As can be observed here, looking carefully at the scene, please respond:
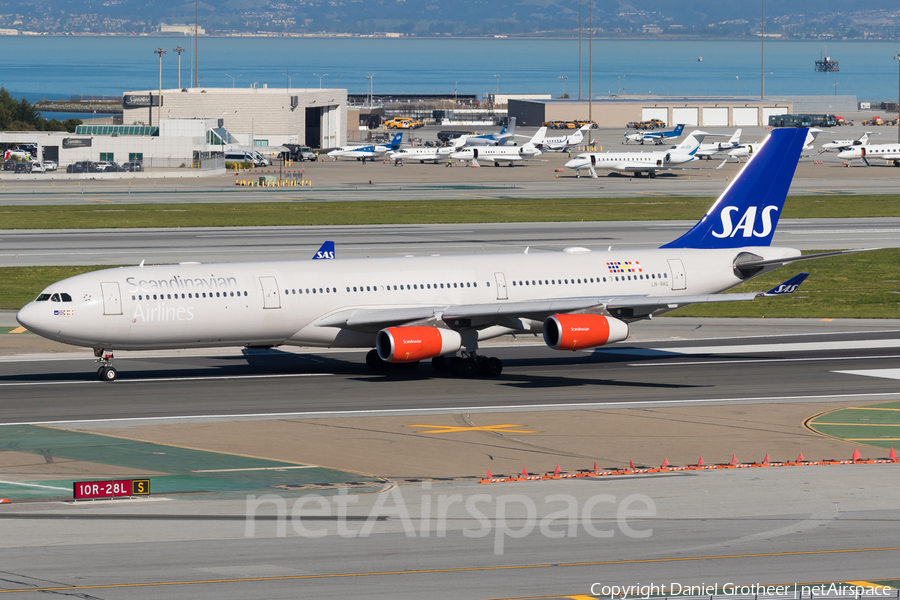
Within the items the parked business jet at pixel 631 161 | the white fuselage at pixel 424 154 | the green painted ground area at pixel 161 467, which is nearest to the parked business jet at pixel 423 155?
the white fuselage at pixel 424 154

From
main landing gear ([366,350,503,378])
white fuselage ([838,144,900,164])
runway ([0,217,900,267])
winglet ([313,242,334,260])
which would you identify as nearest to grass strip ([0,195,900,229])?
runway ([0,217,900,267])

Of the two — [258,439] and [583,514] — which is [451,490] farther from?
[258,439]

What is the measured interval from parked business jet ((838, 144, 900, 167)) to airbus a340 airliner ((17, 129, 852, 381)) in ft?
417

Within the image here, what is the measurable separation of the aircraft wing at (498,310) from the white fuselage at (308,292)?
16 centimetres

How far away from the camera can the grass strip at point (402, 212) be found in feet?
316

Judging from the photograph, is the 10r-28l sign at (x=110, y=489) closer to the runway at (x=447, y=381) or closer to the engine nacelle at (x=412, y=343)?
the runway at (x=447, y=381)

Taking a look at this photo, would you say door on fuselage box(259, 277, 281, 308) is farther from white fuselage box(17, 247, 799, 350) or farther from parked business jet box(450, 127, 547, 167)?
parked business jet box(450, 127, 547, 167)

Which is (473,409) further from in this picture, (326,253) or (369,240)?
(369,240)

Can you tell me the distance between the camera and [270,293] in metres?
40.7

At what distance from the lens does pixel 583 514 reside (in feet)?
79.3

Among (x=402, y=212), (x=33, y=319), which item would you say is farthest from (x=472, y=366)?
(x=402, y=212)

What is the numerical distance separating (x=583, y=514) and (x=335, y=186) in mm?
112924

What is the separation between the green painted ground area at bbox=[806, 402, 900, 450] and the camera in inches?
1307

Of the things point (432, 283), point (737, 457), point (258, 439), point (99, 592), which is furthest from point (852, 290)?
point (99, 592)
